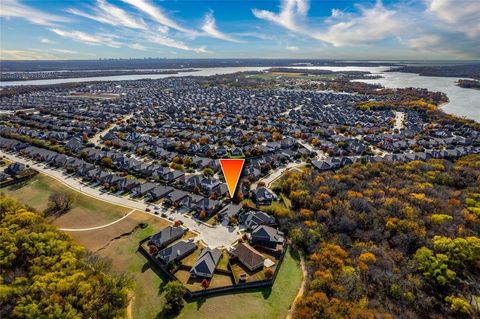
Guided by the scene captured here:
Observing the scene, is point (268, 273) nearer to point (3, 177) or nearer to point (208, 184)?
point (208, 184)

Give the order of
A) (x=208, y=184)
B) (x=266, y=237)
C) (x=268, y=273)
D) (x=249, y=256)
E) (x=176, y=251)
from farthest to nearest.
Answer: (x=208, y=184)
(x=266, y=237)
(x=176, y=251)
(x=249, y=256)
(x=268, y=273)

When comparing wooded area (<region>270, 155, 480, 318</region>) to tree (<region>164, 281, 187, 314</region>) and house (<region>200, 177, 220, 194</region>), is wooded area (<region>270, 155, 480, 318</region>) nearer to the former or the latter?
tree (<region>164, 281, 187, 314</region>)

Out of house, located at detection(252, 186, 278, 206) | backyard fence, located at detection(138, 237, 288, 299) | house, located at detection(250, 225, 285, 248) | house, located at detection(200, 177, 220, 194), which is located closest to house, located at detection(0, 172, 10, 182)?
house, located at detection(200, 177, 220, 194)

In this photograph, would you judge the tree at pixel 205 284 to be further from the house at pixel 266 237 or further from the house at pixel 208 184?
the house at pixel 208 184

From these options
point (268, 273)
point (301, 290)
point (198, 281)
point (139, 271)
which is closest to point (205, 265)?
point (198, 281)

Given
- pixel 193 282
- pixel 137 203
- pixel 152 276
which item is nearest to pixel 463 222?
pixel 193 282

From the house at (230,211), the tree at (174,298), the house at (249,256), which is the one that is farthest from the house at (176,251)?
the house at (230,211)
